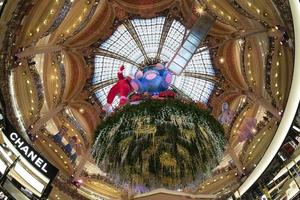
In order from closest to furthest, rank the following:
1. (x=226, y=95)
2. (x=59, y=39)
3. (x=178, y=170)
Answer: (x=178, y=170)
(x=59, y=39)
(x=226, y=95)

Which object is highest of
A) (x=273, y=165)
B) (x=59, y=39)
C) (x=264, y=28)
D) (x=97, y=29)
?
(x=97, y=29)

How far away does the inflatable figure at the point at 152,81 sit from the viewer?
14.3 m

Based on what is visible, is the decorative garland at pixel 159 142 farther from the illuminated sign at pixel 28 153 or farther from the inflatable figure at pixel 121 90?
the illuminated sign at pixel 28 153

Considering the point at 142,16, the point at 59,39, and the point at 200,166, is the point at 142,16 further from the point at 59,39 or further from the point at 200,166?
the point at 200,166

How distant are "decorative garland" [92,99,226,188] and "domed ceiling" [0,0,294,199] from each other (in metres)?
4.03

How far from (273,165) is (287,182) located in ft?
→ 4.98

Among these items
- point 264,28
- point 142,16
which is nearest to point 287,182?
point 264,28

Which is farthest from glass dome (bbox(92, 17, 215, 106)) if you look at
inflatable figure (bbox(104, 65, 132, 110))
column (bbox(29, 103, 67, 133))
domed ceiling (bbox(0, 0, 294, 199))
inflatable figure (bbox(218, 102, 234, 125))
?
inflatable figure (bbox(104, 65, 132, 110))

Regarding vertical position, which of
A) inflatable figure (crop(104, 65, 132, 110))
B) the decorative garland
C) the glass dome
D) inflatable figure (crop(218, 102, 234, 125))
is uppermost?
the glass dome

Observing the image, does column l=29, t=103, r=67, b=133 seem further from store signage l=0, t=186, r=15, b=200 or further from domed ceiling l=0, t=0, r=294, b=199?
store signage l=0, t=186, r=15, b=200

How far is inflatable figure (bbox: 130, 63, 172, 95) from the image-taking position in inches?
→ 563

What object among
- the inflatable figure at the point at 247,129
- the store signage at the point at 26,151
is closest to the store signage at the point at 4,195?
the store signage at the point at 26,151

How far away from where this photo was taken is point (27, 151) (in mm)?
13586

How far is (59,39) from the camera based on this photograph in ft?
67.6
